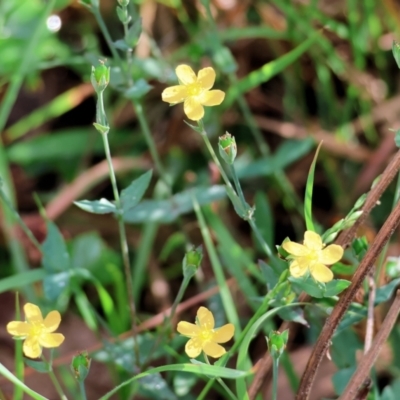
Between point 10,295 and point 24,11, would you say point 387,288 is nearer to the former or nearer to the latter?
point 10,295

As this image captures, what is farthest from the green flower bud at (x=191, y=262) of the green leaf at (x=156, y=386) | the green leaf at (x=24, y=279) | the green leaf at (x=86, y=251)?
the green leaf at (x=86, y=251)

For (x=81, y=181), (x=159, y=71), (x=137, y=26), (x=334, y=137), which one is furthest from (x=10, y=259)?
(x=334, y=137)

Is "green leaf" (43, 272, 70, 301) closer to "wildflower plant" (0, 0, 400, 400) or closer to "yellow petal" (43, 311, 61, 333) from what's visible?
"wildflower plant" (0, 0, 400, 400)

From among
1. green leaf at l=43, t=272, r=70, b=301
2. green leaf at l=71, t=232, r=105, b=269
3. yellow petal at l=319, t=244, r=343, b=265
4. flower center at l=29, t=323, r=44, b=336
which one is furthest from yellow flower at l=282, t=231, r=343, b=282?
green leaf at l=71, t=232, r=105, b=269

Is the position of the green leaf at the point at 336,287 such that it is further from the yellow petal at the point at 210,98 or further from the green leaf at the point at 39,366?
the green leaf at the point at 39,366

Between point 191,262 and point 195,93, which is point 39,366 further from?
point 195,93

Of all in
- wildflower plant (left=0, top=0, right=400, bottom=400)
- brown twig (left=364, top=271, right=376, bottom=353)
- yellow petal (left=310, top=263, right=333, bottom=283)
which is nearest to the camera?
yellow petal (left=310, top=263, right=333, bottom=283)

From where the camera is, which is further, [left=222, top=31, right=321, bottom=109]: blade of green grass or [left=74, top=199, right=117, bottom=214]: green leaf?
[left=222, top=31, right=321, bottom=109]: blade of green grass

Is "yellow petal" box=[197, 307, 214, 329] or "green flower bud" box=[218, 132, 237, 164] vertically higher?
"green flower bud" box=[218, 132, 237, 164]

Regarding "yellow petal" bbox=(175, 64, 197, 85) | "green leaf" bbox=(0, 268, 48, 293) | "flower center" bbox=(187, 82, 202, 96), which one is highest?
"yellow petal" bbox=(175, 64, 197, 85)
